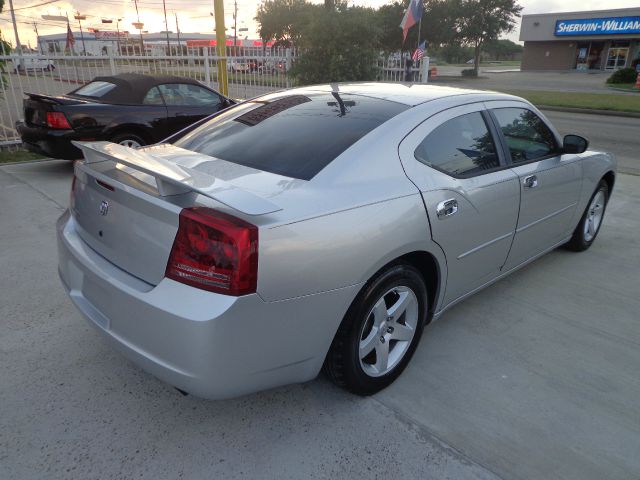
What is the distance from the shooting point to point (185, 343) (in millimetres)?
1944

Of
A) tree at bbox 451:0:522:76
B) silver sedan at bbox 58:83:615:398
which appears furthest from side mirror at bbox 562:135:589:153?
tree at bbox 451:0:522:76

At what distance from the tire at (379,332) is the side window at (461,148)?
646 millimetres

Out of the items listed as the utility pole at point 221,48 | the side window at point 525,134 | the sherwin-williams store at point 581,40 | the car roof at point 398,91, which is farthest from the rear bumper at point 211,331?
the sherwin-williams store at point 581,40

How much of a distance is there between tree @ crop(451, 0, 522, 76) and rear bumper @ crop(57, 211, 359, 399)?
160ft

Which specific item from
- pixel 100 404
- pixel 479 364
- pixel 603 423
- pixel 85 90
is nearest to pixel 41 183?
pixel 85 90

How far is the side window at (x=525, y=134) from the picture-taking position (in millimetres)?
3418

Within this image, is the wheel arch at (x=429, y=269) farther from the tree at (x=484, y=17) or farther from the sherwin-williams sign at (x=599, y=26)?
the sherwin-williams sign at (x=599, y=26)

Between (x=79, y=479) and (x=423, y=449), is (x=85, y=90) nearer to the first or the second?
(x=79, y=479)

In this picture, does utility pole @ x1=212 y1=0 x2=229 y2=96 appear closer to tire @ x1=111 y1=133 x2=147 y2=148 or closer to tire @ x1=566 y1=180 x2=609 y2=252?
tire @ x1=111 y1=133 x2=147 y2=148

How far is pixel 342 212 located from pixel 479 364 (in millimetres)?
1431

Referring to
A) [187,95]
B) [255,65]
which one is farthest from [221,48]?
[187,95]

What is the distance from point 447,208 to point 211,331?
1472 millimetres

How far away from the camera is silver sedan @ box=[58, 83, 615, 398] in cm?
197

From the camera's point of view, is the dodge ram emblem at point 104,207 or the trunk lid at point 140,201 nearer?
the trunk lid at point 140,201
